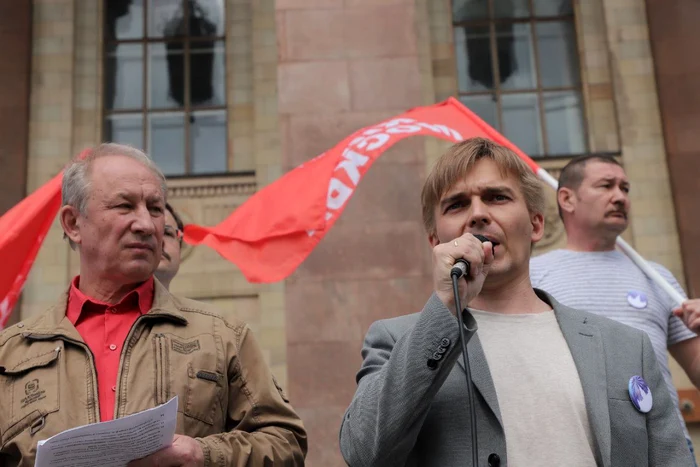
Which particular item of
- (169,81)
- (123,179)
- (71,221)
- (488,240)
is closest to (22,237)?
(71,221)

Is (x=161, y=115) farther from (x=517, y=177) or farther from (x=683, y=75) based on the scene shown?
(x=517, y=177)

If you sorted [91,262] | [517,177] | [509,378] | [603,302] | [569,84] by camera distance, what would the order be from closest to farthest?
[509,378], [517,177], [91,262], [603,302], [569,84]

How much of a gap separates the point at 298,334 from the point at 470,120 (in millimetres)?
2389

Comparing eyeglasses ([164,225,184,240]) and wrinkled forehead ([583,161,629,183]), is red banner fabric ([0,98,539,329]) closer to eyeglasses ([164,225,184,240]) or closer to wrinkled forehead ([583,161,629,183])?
wrinkled forehead ([583,161,629,183])

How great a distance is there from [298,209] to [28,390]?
387cm

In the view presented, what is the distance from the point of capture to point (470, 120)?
721cm

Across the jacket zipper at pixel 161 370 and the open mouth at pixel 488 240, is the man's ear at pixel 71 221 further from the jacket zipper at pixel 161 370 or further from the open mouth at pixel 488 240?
the open mouth at pixel 488 240

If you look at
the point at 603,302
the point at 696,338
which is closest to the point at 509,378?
the point at 603,302

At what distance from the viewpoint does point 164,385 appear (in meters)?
3.21

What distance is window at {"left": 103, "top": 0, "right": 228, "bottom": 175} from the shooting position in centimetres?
1300

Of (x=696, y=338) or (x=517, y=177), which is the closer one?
(x=517, y=177)

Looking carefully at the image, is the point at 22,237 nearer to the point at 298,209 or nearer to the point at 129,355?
the point at 298,209

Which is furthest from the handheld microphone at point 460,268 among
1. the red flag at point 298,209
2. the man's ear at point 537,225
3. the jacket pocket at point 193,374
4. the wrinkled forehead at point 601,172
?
the red flag at point 298,209

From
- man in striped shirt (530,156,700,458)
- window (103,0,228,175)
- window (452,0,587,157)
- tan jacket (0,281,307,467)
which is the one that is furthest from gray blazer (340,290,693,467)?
window (103,0,228,175)
